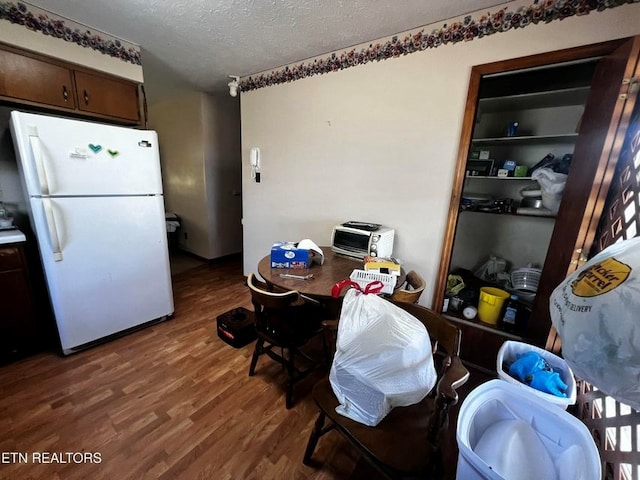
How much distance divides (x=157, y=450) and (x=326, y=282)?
1196 millimetres

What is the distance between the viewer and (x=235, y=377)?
1.76m

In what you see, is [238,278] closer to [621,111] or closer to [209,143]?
[209,143]

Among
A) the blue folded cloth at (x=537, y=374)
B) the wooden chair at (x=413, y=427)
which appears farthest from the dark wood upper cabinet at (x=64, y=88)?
the blue folded cloth at (x=537, y=374)

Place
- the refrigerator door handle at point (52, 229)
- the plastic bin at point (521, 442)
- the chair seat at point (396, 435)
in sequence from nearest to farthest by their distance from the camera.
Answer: the plastic bin at point (521, 442)
the chair seat at point (396, 435)
the refrigerator door handle at point (52, 229)

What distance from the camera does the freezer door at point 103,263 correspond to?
1712 millimetres

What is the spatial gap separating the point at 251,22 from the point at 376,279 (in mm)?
1964

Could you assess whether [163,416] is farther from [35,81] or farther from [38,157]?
[35,81]

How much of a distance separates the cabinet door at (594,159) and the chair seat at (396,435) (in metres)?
1.17

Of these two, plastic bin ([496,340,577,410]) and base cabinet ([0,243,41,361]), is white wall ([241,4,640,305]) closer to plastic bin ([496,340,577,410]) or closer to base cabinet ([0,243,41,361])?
plastic bin ([496,340,577,410])

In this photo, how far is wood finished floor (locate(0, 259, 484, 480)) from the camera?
1.20 meters

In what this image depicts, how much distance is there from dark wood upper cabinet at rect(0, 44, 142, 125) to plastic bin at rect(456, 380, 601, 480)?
2989 mm

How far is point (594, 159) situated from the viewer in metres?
1.34

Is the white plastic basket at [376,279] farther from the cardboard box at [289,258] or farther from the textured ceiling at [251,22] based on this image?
the textured ceiling at [251,22]

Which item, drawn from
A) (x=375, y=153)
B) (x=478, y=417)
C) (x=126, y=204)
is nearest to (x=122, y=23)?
(x=126, y=204)
